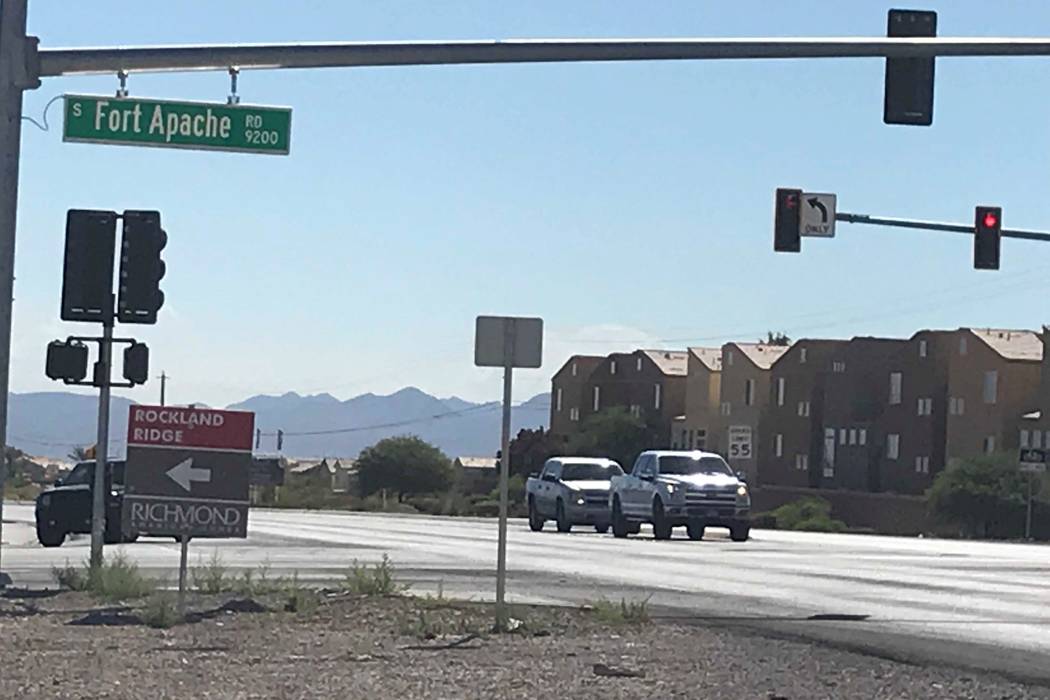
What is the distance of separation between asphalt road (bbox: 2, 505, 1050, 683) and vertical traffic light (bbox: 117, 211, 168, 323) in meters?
3.36

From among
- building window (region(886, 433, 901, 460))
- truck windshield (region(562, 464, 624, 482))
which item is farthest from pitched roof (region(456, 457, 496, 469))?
truck windshield (region(562, 464, 624, 482))

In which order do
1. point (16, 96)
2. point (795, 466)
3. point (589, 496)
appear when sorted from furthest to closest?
point (795, 466) → point (589, 496) → point (16, 96)

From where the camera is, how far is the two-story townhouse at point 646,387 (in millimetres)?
107062

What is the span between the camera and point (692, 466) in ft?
130

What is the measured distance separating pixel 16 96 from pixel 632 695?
8.20 meters

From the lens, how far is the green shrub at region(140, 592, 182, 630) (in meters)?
17.1

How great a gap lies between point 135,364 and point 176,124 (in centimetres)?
→ 362

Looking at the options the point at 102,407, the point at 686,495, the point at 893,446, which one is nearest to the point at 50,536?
the point at 686,495

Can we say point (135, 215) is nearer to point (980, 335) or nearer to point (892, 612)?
point (892, 612)

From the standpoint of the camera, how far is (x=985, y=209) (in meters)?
32.2

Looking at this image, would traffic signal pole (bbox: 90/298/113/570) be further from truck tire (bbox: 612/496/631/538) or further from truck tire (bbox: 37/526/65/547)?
truck tire (bbox: 612/496/631/538)

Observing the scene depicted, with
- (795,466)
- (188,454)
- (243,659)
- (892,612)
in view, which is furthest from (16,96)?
(795,466)

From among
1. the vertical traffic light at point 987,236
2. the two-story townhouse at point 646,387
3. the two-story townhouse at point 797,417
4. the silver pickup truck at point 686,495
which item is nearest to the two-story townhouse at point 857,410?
the two-story townhouse at point 797,417

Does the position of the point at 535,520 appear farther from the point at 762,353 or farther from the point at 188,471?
the point at 762,353
